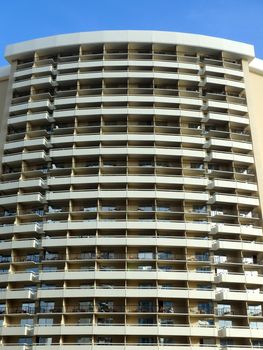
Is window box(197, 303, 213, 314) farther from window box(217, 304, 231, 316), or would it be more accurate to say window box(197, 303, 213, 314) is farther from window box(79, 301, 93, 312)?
window box(79, 301, 93, 312)

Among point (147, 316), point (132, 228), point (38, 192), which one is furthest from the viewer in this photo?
point (38, 192)

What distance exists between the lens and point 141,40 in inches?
2891

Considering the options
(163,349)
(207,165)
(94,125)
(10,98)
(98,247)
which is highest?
(10,98)

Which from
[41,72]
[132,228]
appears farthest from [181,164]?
[41,72]

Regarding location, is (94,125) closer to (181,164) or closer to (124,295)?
(181,164)

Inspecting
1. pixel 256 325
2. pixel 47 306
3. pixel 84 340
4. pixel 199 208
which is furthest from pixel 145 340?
pixel 199 208

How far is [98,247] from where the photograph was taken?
5956cm

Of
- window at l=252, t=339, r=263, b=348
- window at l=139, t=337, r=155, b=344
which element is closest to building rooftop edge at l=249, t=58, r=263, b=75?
window at l=252, t=339, r=263, b=348

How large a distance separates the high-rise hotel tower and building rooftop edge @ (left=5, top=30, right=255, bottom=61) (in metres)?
0.19

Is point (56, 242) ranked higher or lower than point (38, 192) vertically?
lower

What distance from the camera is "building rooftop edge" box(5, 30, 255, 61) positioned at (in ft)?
242

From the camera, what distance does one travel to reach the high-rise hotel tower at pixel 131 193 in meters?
56.0

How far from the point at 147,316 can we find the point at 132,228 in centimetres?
→ 1089

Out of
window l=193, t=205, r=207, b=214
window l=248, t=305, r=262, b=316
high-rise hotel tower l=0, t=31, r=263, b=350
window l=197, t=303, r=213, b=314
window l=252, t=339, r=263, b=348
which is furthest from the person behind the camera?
window l=193, t=205, r=207, b=214
